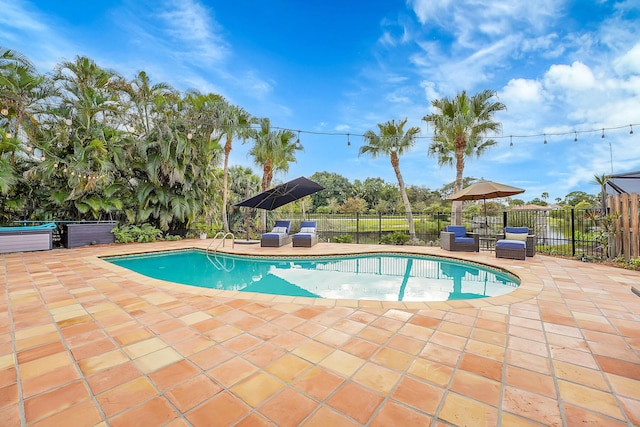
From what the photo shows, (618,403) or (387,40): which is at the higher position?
(387,40)

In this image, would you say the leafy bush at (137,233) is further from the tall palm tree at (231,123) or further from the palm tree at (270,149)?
the palm tree at (270,149)

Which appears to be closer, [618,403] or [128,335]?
[618,403]

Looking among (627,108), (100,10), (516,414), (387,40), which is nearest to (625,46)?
(627,108)

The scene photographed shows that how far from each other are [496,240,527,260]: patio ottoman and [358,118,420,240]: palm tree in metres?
5.34

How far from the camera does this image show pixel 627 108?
10.6 m

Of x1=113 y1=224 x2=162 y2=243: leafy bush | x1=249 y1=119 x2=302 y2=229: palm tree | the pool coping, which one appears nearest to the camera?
the pool coping

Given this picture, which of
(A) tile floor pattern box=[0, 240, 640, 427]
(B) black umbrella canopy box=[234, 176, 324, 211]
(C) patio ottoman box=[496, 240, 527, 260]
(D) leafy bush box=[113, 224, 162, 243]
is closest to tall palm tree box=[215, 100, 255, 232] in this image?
(D) leafy bush box=[113, 224, 162, 243]

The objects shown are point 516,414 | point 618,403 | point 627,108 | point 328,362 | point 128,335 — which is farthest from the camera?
point 627,108

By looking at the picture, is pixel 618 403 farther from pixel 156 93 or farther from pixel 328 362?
pixel 156 93

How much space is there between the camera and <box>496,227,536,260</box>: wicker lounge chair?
684 centimetres

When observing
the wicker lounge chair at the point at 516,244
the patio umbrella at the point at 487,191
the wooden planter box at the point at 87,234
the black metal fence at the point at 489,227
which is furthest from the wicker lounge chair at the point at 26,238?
the wicker lounge chair at the point at 516,244

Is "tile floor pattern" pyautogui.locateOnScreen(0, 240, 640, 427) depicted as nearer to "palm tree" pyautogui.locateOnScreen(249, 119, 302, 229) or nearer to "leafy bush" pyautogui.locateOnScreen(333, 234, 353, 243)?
"leafy bush" pyautogui.locateOnScreen(333, 234, 353, 243)

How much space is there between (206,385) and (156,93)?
12.7 m

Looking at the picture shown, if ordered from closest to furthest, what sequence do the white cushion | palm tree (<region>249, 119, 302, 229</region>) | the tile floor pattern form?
the tile floor pattern
the white cushion
palm tree (<region>249, 119, 302, 229</region>)
